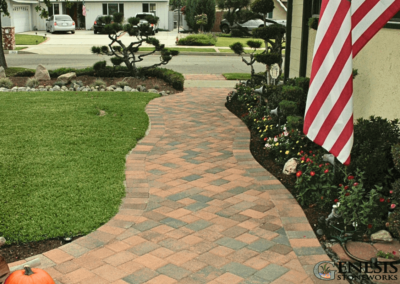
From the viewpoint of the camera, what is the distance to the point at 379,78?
5383 mm

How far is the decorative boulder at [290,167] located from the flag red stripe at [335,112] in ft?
5.75

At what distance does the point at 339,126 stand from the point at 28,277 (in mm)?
2514

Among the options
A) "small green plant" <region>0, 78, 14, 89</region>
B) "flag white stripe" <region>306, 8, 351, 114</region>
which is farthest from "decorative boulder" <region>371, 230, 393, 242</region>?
"small green plant" <region>0, 78, 14, 89</region>

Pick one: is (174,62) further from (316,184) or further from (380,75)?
(316,184)

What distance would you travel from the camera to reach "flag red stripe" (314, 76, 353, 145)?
3414 millimetres

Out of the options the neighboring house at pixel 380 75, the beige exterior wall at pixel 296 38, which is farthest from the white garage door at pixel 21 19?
the neighboring house at pixel 380 75

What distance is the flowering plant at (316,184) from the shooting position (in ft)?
14.5

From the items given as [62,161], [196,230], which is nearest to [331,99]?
[196,230]

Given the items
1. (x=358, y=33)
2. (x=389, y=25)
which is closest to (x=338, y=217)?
(x=358, y=33)

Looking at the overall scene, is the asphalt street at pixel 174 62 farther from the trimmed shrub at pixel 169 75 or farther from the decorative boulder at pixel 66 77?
the decorative boulder at pixel 66 77

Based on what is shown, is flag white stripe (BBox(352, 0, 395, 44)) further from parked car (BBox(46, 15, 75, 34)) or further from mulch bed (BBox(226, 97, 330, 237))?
parked car (BBox(46, 15, 75, 34))

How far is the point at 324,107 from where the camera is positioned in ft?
11.6

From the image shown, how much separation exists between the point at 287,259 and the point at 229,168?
7.38ft

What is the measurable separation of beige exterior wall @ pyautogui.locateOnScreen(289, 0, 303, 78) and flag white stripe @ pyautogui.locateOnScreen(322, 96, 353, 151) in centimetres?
553
